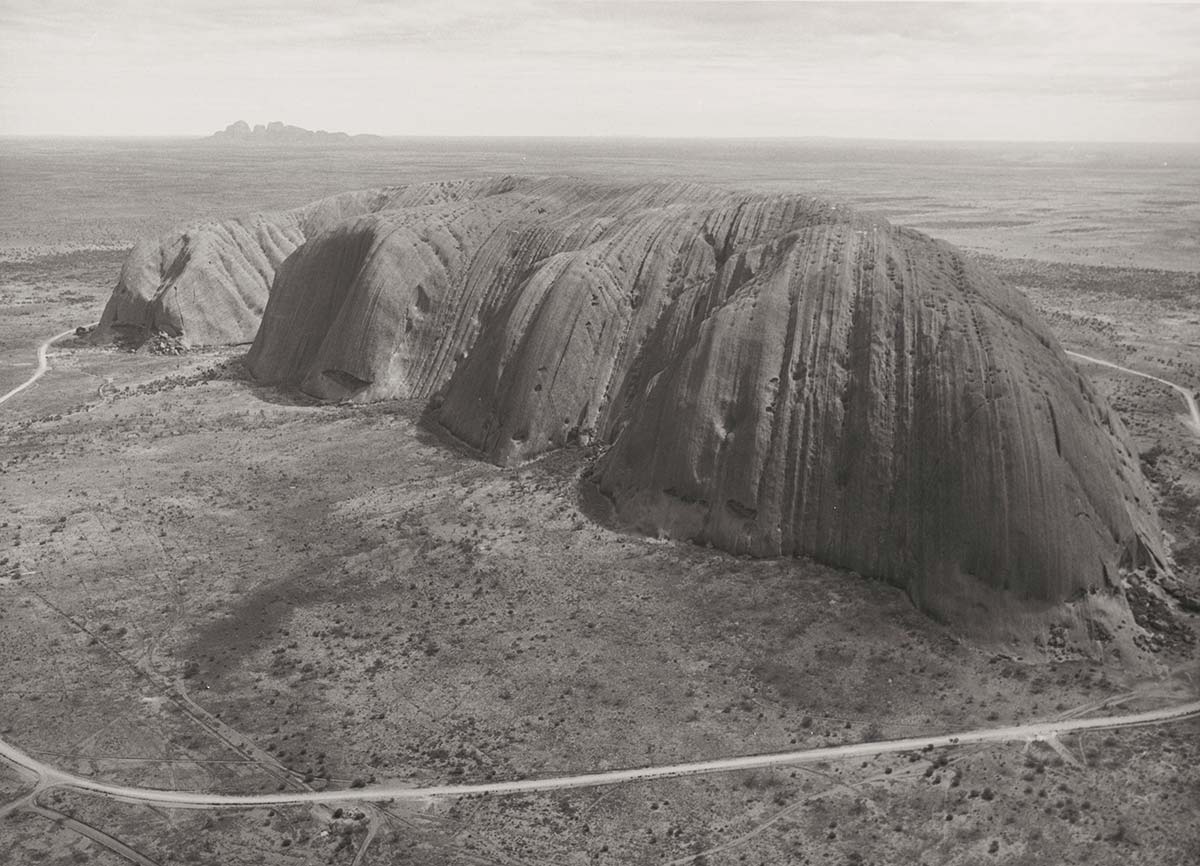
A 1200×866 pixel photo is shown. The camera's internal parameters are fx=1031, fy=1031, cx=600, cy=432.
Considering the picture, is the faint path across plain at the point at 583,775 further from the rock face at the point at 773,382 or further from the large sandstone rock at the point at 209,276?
the large sandstone rock at the point at 209,276

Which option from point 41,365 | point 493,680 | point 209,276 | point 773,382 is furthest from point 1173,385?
point 41,365

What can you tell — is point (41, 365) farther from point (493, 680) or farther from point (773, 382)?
point (773, 382)

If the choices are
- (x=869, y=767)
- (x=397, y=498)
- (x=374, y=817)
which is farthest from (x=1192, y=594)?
(x=397, y=498)

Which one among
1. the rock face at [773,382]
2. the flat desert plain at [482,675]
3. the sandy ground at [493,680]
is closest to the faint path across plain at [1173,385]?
the flat desert plain at [482,675]

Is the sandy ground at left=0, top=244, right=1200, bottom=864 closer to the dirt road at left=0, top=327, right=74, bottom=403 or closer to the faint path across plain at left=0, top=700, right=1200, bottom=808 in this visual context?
the faint path across plain at left=0, top=700, right=1200, bottom=808

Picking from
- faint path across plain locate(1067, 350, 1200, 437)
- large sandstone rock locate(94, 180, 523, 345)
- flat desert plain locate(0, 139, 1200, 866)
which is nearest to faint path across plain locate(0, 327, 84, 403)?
large sandstone rock locate(94, 180, 523, 345)
